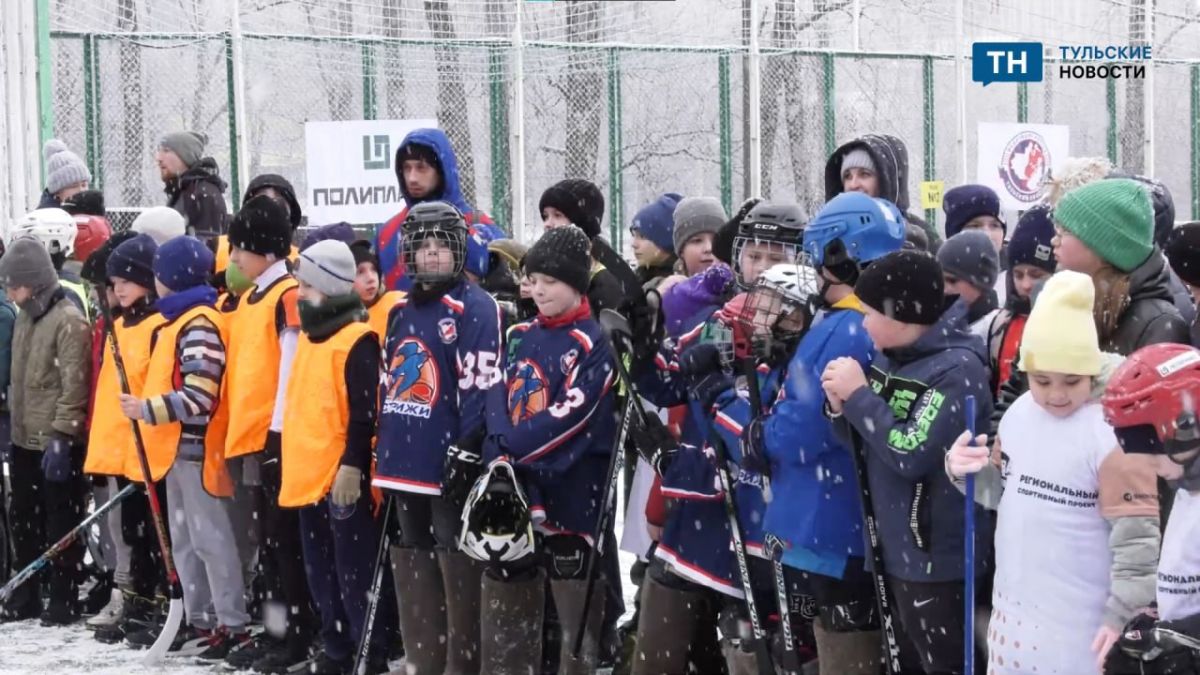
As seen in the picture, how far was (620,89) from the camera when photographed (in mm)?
17250

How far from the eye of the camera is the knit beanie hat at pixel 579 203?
22.4 feet

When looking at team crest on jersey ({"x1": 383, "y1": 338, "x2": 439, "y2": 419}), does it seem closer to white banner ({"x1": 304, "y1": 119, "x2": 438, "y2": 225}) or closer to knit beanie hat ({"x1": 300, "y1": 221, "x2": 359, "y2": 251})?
knit beanie hat ({"x1": 300, "y1": 221, "x2": 359, "y2": 251})

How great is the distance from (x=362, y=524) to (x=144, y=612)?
177 cm

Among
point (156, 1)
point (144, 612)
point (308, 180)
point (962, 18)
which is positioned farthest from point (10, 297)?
point (962, 18)

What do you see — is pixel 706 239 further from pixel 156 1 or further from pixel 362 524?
pixel 156 1

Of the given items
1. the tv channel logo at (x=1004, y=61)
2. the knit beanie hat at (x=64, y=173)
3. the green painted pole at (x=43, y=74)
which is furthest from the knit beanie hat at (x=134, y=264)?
the tv channel logo at (x=1004, y=61)

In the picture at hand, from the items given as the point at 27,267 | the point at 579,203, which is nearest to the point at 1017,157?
the point at 579,203

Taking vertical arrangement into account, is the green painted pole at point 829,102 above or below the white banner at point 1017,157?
above

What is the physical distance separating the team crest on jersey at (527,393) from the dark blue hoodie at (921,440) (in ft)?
4.64

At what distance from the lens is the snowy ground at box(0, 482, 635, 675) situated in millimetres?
6988

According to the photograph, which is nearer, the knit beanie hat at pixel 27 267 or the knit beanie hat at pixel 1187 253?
the knit beanie hat at pixel 1187 253

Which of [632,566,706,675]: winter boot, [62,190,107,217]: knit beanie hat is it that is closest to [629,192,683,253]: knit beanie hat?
[632,566,706,675]: winter boot

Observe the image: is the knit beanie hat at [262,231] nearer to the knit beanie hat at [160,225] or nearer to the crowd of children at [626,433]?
the crowd of children at [626,433]

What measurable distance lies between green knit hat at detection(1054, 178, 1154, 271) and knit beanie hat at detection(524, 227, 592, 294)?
183 cm
